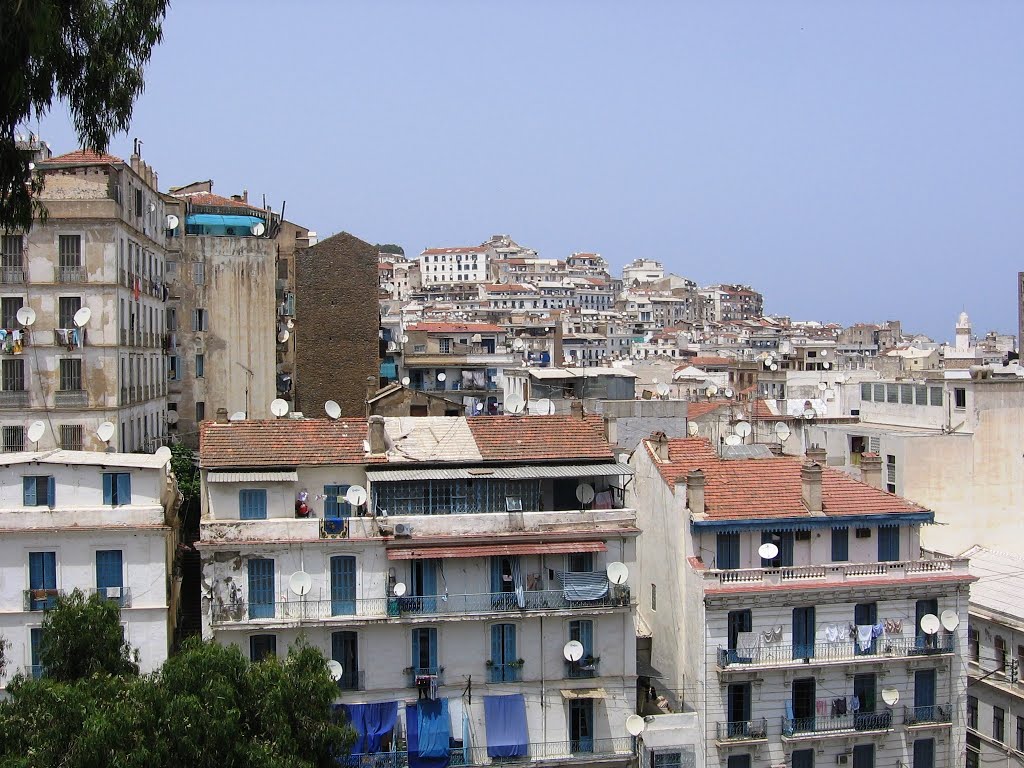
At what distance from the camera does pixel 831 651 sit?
34594 mm

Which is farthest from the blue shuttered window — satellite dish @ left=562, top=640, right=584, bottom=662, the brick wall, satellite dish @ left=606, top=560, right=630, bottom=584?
the brick wall

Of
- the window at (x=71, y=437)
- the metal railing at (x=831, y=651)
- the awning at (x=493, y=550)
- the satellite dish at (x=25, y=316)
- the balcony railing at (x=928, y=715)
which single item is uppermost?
the satellite dish at (x=25, y=316)

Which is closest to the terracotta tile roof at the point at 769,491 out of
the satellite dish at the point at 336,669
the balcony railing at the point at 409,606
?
the balcony railing at the point at 409,606

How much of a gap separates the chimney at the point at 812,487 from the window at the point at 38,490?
20.9m

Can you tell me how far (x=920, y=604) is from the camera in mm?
35438

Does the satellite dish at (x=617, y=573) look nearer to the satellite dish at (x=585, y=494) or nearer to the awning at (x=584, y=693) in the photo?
the satellite dish at (x=585, y=494)

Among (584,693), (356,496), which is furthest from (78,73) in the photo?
(584,693)

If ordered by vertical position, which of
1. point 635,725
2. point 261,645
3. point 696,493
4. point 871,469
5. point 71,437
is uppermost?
point 71,437

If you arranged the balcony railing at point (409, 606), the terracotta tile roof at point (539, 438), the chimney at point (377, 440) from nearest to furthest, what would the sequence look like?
the balcony railing at point (409, 606), the chimney at point (377, 440), the terracotta tile roof at point (539, 438)

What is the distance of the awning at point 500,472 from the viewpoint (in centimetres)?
3353

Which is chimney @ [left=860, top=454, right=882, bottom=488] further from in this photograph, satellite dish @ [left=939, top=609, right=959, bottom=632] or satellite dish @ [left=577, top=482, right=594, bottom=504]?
satellite dish @ [left=577, top=482, right=594, bottom=504]

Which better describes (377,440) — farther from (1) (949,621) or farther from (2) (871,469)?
(1) (949,621)

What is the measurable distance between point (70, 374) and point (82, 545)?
13.5 meters

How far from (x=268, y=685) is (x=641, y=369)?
2790 inches
